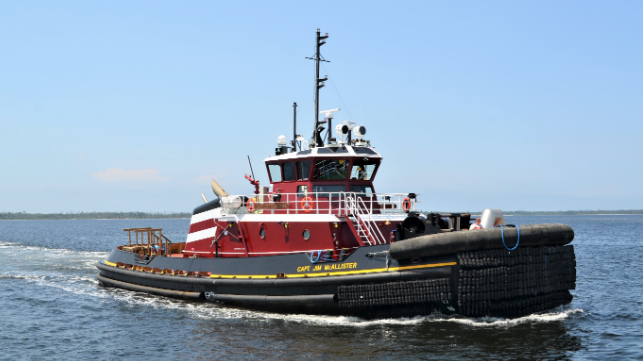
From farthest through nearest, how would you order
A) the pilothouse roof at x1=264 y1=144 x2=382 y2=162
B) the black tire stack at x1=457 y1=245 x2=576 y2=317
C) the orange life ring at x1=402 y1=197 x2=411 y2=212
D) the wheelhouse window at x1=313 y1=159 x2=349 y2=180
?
the wheelhouse window at x1=313 y1=159 x2=349 y2=180
the pilothouse roof at x1=264 y1=144 x2=382 y2=162
the orange life ring at x1=402 y1=197 x2=411 y2=212
the black tire stack at x1=457 y1=245 x2=576 y2=317

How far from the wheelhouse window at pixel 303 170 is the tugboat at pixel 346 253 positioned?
0.10 ft

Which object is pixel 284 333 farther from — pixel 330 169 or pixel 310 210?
pixel 330 169

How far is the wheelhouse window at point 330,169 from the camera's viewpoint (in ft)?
53.5

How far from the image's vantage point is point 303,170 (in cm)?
1661

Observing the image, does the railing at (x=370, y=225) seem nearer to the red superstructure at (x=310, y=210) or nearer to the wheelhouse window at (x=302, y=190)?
the red superstructure at (x=310, y=210)

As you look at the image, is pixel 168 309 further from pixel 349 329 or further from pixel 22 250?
pixel 22 250

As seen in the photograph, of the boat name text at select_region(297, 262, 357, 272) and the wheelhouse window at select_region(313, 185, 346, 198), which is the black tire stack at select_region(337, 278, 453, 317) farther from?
the wheelhouse window at select_region(313, 185, 346, 198)

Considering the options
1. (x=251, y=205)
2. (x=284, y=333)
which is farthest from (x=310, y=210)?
(x=284, y=333)

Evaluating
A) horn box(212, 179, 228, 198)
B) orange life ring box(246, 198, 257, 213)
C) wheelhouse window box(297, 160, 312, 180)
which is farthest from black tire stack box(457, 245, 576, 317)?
horn box(212, 179, 228, 198)

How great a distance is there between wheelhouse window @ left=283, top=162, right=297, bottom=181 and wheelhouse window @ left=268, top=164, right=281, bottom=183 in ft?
0.91

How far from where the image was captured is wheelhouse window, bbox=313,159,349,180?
16312 mm

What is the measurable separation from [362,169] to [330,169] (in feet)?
3.21

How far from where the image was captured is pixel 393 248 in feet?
42.9

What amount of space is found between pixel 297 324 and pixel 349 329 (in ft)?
4.48
